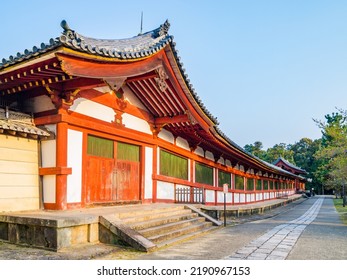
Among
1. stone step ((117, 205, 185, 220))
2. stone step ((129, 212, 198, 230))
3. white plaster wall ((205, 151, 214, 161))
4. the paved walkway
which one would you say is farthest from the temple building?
the paved walkway

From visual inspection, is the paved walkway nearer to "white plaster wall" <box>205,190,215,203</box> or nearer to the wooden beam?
the wooden beam

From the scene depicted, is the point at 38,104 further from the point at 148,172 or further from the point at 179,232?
the point at 179,232

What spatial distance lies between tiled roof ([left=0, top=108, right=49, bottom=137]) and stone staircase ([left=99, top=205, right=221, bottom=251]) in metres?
2.87

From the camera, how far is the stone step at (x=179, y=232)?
746 cm

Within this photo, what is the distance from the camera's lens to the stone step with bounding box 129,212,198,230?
7.78 m

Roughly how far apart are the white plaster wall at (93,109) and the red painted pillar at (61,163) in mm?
732

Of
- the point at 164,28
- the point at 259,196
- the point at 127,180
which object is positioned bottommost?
the point at 259,196

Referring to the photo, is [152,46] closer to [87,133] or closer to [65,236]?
[87,133]

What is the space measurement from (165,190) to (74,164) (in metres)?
5.17

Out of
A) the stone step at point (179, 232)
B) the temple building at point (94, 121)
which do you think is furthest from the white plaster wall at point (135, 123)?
the stone step at point (179, 232)

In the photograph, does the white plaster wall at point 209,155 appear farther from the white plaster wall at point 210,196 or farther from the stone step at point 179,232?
the stone step at point 179,232

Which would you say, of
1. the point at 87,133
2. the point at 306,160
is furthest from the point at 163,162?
the point at 306,160

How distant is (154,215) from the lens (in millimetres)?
8953

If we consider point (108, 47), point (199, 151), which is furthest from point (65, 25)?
point (199, 151)
